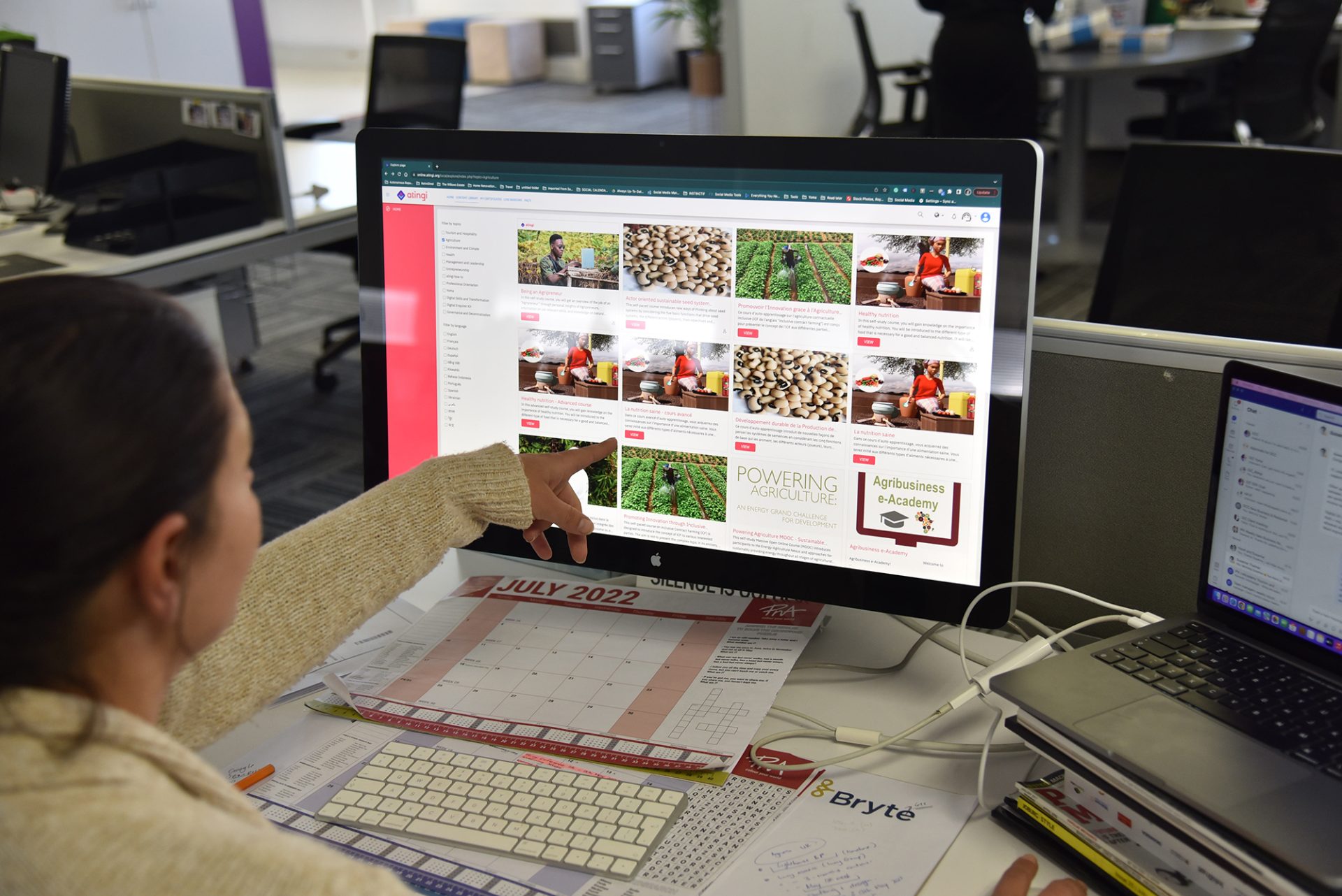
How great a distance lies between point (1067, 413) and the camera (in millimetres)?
1016

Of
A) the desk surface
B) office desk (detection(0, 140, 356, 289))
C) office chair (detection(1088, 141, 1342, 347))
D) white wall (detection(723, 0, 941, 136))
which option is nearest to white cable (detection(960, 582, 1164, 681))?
office chair (detection(1088, 141, 1342, 347))

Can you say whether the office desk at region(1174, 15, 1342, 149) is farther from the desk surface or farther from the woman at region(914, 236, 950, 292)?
the woman at region(914, 236, 950, 292)

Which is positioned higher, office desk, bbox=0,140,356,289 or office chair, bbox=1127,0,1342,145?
office chair, bbox=1127,0,1342,145

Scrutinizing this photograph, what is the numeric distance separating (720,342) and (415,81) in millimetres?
2834

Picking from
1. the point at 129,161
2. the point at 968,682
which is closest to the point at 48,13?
the point at 129,161

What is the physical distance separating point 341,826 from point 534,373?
1.35ft

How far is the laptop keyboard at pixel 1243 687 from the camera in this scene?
0.72 metres

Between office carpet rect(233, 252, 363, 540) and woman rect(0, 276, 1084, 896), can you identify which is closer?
woman rect(0, 276, 1084, 896)

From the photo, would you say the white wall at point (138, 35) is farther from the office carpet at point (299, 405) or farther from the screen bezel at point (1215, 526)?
the screen bezel at point (1215, 526)

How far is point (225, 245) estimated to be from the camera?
2.83 metres

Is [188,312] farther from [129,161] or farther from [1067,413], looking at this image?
[129,161]

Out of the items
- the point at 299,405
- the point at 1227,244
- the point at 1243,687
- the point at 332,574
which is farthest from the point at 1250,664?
the point at 299,405

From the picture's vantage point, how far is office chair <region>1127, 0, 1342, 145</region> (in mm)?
3945

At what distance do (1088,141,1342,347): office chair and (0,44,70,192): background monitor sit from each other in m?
2.42
